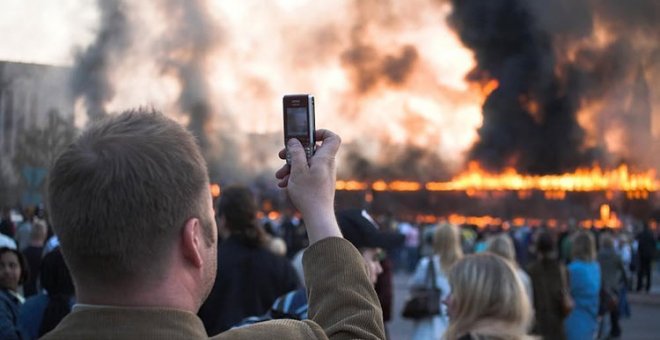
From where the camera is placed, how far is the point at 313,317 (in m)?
1.84

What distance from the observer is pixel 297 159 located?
1.91 meters

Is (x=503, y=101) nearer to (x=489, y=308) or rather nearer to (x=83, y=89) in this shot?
(x=83, y=89)

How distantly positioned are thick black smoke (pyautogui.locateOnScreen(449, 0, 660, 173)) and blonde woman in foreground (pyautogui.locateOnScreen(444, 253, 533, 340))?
3960 centimetres

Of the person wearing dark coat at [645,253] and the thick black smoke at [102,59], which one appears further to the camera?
→ the thick black smoke at [102,59]

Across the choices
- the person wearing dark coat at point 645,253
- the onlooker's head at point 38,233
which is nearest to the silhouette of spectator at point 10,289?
the onlooker's head at point 38,233

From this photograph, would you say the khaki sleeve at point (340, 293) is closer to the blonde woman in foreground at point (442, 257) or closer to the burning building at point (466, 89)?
the blonde woman in foreground at point (442, 257)

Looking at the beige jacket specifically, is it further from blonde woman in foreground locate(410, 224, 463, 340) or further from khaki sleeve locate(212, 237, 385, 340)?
blonde woman in foreground locate(410, 224, 463, 340)

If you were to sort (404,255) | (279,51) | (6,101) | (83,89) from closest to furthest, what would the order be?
(404,255), (83,89), (6,101), (279,51)

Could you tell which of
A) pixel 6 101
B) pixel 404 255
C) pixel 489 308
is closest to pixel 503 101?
pixel 404 255

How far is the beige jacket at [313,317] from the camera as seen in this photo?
1.52 metres

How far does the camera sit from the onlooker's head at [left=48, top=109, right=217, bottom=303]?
1536mm

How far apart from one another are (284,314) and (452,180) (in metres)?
42.5

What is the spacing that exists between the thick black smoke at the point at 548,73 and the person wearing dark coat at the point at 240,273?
38755 millimetres

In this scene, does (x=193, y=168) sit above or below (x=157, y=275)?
above
